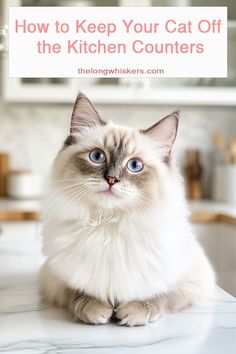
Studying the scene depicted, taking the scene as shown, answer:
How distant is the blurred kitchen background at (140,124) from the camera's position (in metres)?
2.19

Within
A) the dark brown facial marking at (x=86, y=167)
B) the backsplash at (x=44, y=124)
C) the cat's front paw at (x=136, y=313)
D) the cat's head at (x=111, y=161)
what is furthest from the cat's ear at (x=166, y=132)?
the backsplash at (x=44, y=124)

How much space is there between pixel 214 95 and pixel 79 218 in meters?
1.85

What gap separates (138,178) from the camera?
709 mm

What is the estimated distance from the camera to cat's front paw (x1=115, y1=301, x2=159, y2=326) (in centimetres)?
69

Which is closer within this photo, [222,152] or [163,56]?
[163,56]

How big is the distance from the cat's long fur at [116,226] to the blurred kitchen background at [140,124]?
1366 mm

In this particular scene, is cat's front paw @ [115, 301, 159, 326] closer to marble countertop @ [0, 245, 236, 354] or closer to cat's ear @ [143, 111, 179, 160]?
marble countertop @ [0, 245, 236, 354]

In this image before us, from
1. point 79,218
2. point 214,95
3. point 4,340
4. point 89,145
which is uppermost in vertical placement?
point 214,95

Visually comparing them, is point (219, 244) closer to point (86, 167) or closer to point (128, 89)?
point (128, 89)

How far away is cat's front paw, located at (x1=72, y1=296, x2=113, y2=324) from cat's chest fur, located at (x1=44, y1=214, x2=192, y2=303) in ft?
0.04

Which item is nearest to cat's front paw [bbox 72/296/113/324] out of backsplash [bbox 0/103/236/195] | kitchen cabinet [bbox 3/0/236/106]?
kitchen cabinet [bbox 3/0/236/106]

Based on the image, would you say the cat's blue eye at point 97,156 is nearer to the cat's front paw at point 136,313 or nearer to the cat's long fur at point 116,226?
the cat's long fur at point 116,226

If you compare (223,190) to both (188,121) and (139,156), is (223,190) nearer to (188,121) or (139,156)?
(188,121)

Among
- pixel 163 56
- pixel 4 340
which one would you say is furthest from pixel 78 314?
pixel 163 56
